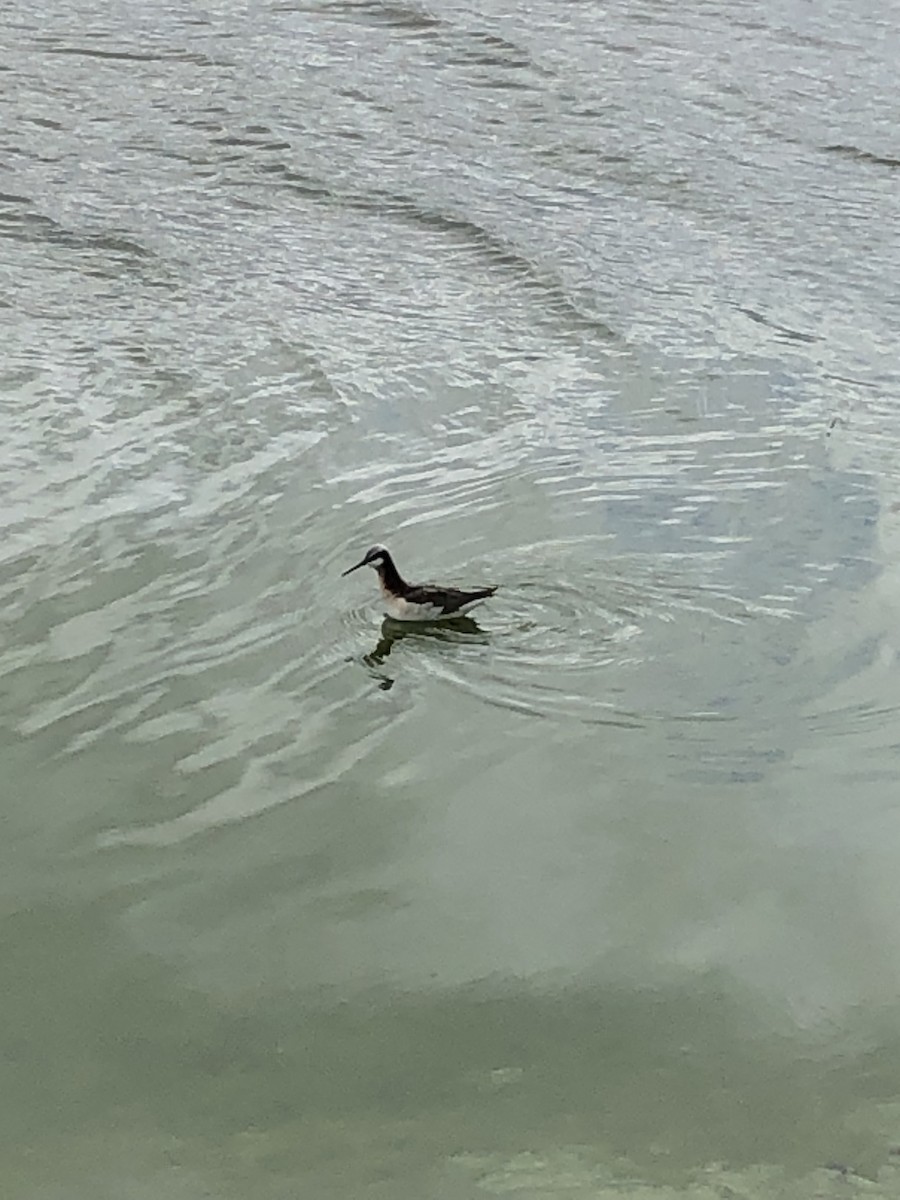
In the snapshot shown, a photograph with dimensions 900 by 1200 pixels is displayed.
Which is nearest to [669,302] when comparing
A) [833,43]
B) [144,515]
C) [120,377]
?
[120,377]

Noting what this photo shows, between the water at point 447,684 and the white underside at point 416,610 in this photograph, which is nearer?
the water at point 447,684

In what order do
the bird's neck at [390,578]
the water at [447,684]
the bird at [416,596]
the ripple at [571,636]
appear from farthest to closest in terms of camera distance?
the bird's neck at [390,578]
the bird at [416,596]
the ripple at [571,636]
the water at [447,684]

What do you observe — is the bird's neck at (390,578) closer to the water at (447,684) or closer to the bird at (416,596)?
the bird at (416,596)

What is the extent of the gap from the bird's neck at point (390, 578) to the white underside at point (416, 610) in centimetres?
3

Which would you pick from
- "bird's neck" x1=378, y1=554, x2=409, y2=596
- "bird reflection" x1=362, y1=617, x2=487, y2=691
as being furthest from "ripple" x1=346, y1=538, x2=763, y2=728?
"bird's neck" x1=378, y1=554, x2=409, y2=596

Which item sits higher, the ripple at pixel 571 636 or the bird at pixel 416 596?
the bird at pixel 416 596

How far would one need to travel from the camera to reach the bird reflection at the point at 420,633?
754cm

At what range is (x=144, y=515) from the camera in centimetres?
837

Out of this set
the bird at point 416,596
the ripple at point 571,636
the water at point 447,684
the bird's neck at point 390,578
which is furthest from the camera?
the bird's neck at point 390,578

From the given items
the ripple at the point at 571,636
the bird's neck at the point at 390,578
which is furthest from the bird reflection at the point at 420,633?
the bird's neck at the point at 390,578

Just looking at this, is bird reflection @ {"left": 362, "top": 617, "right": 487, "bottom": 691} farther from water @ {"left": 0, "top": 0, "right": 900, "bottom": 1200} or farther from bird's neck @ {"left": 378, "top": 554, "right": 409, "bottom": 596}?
bird's neck @ {"left": 378, "top": 554, "right": 409, "bottom": 596}

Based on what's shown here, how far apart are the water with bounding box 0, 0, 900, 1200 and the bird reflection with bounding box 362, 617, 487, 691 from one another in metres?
0.02

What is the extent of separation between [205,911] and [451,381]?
15.5ft

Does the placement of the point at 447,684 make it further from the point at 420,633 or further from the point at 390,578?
the point at 390,578
